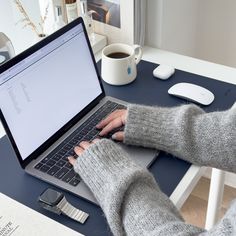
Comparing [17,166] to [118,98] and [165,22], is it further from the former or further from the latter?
[165,22]

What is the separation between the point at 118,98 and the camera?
1.15 m

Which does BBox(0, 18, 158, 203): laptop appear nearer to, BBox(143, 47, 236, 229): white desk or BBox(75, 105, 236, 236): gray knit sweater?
BBox(75, 105, 236, 236): gray knit sweater

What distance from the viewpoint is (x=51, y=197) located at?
829mm

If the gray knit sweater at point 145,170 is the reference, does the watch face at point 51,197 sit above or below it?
below

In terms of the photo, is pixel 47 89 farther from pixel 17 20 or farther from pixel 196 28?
pixel 196 28

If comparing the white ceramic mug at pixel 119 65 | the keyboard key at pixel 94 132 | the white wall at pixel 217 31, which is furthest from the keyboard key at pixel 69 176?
the white wall at pixel 217 31

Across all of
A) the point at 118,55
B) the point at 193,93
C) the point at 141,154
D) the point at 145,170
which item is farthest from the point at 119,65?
the point at 145,170

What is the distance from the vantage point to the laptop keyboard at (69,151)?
35.5 inches

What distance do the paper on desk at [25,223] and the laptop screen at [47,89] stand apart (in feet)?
0.38

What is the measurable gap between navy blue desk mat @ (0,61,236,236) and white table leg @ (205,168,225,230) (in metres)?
0.29

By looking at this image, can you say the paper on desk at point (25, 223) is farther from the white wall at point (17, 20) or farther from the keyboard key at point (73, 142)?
the white wall at point (17, 20)

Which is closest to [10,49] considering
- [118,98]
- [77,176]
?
[118,98]

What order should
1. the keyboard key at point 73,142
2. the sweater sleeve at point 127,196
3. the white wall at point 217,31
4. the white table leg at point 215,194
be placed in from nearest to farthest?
1. the sweater sleeve at point 127,196
2. the keyboard key at point 73,142
3. the white table leg at point 215,194
4. the white wall at point 217,31

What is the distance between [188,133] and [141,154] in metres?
0.11
